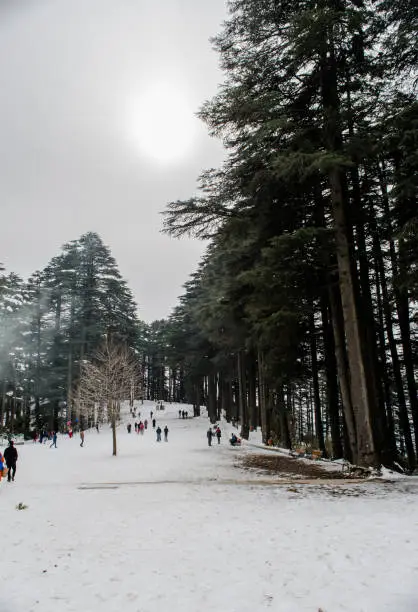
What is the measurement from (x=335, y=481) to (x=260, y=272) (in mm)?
6380

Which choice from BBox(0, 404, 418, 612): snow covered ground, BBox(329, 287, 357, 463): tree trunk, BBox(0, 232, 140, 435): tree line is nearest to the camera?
BBox(0, 404, 418, 612): snow covered ground

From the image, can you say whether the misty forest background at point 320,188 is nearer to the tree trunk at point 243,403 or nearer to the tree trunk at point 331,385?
the tree trunk at point 331,385

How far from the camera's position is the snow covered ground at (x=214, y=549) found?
4555 mm

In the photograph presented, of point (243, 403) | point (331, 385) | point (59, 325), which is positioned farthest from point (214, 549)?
point (59, 325)

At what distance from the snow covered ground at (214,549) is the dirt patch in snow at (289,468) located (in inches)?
65.3

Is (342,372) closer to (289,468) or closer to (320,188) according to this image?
(289,468)

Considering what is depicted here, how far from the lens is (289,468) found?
15031mm

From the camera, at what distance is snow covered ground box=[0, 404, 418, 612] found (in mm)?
4555

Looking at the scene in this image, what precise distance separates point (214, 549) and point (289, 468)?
963cm

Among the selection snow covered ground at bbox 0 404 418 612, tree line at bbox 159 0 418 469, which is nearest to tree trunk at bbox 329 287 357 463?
tree line at bbox 159 0 418 469

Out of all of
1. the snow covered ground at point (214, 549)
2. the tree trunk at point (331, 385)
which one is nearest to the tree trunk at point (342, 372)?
the tree trunk at point (331, 385)

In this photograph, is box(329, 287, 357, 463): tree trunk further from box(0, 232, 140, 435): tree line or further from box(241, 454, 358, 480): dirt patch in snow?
box(0, 232, 140, 435): tree line

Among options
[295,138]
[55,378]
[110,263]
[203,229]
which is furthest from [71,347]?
[295,138]

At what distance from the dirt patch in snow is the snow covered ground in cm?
166
